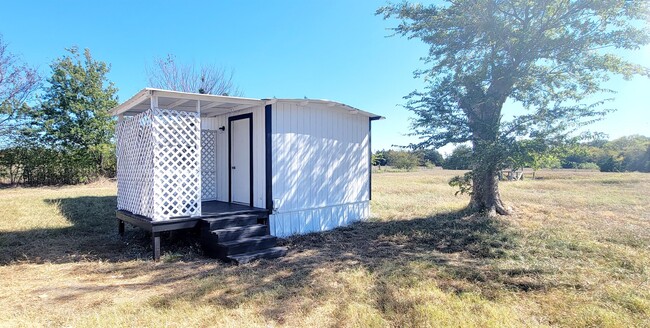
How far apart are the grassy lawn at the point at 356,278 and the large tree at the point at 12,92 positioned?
34.0 ft

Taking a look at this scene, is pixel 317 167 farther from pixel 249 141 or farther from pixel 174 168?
pixel 174 168

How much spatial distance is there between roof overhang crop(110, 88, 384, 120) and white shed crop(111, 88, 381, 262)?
2cm

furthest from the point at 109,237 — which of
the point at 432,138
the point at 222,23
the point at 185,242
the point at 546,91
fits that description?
the point at 222,23

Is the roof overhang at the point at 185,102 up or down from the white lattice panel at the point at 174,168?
up

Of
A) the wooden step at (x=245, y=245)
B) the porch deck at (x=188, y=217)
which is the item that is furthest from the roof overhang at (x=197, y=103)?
the wooden step at (x=245, y=245)

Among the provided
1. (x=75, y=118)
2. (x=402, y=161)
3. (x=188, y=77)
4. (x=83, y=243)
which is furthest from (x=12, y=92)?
(x=402, y=161)

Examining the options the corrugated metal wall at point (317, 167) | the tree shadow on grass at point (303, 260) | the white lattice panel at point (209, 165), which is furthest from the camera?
the white lattice panel at point (209, 165)

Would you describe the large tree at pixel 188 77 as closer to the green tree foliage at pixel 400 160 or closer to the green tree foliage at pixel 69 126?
the green tree foliage at pixel 69 126

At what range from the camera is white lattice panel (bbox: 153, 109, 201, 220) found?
5121 mm

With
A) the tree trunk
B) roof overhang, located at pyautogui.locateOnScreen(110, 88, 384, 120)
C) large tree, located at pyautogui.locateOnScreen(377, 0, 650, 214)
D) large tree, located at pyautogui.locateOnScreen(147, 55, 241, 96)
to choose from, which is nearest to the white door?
roof overhang, located at pyautogui.locateOnScreen(110, 88, 384, 120)

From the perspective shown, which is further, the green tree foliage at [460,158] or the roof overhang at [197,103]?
the green tree foliage at [460,158]

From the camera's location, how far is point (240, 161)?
7.09 meters

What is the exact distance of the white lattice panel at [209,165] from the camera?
760 centimetres

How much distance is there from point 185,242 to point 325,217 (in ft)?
9.41
